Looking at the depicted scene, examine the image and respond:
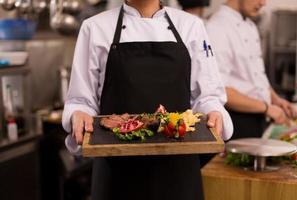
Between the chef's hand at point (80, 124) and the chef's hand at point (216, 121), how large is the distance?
1.11 ft

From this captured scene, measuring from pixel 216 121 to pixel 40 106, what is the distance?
2.42 m

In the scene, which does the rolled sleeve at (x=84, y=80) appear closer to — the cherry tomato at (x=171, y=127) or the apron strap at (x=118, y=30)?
the apron strap at (x=118, y=30)

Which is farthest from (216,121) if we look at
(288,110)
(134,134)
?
(288,110)

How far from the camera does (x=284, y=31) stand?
15.5ft

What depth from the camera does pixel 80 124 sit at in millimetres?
1343

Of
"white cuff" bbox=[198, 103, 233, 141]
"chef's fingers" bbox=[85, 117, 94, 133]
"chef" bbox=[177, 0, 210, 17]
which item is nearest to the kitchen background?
"chef" bbox=[177, 0, 210, 17]

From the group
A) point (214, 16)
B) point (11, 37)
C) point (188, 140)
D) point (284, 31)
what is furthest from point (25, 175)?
point (284, 31)

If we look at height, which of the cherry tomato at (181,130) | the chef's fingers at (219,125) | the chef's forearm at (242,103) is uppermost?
the cherry tomato at (181,130)

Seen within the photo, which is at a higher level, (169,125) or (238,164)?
(169,125)

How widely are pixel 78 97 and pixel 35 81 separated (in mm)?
2150

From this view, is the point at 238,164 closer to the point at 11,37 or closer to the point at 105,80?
the point at 105,80

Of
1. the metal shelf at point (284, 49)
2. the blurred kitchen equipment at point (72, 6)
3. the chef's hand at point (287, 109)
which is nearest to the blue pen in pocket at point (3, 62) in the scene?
the blurred kitchen equipment at point (72, 6)

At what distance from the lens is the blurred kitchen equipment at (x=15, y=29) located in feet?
9.71

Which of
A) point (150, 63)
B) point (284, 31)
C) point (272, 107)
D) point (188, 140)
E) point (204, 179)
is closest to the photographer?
point (188, 140)
